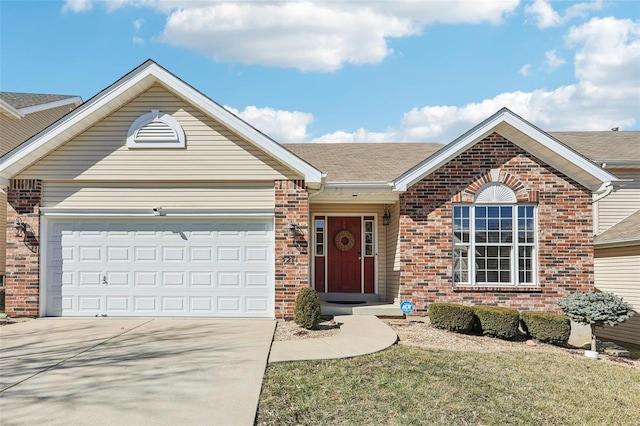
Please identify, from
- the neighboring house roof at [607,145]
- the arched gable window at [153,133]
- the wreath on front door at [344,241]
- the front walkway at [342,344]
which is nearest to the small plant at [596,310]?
the front walkway at [342,344]

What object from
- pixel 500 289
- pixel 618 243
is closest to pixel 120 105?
pixel 500 289

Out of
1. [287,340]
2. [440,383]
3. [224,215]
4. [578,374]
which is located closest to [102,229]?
[224,215]

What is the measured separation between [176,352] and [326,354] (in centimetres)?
237

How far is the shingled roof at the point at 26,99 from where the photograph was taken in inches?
614

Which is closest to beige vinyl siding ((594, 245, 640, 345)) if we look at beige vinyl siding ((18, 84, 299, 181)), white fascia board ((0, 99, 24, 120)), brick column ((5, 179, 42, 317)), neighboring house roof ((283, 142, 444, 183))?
neighboring house roof ((283, 142, 444, 183))

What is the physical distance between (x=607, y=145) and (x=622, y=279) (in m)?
5.09

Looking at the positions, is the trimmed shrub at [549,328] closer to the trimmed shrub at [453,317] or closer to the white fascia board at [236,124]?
the trimmed shrub at [453,317]

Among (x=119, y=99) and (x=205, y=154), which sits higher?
(x=119, y=99)

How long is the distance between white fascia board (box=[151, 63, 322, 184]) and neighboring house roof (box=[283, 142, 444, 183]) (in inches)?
46.9

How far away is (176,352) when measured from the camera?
737 centimetres

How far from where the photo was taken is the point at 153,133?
10.4 meters

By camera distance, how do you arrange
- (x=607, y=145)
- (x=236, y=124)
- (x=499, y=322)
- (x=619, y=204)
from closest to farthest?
(x=499, y=322) → (x=236, y=124) → (x=619, y=204) → (x=607, y=145)

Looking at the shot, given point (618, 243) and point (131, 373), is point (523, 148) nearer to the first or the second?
point (618, 243)

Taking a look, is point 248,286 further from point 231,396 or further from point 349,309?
point 231,396
